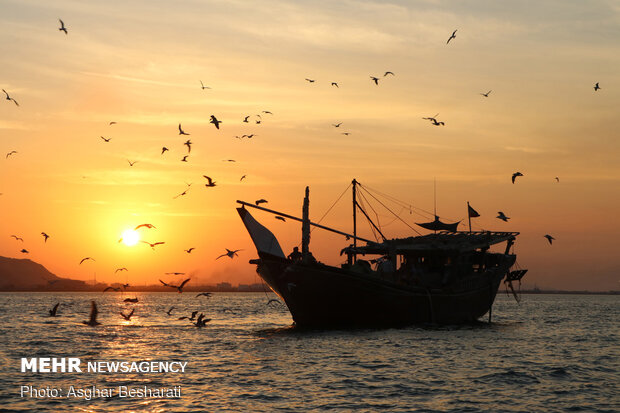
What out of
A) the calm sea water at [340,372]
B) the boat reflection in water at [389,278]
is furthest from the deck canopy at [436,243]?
the calm sea water at [340,372]

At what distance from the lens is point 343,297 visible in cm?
4612

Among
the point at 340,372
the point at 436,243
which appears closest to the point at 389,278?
the point at 436,243

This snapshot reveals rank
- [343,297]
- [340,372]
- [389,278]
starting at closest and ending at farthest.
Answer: [340,372]
[343,297]
[389,278]

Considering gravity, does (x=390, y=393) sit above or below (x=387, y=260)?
below

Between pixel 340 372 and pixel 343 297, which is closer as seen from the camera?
pixel 340 372

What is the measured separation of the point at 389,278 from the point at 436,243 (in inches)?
204

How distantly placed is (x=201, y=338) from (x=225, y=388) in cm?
2078

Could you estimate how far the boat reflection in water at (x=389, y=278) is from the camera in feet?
151

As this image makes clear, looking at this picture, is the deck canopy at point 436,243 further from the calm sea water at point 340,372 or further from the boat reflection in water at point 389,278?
the calm sea water at point 340,372

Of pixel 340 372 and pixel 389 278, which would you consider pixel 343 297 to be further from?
pixel 340 372

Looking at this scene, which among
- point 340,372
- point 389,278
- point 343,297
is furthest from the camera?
point 389,278

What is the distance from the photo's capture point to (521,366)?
3366 centimetres

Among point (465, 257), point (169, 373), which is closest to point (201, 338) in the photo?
point (169, 373)

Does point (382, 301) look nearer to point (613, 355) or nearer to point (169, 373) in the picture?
point (613, 355)
